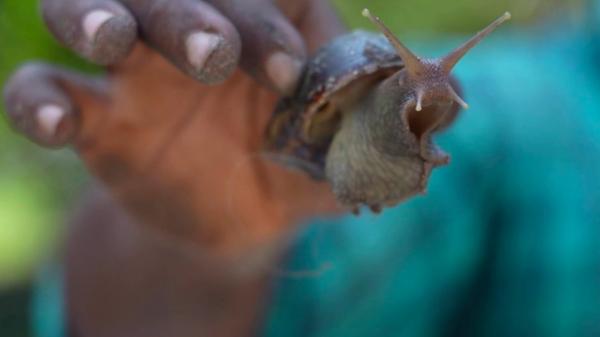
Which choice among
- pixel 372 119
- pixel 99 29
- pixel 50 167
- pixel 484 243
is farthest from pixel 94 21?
pixel 50 167

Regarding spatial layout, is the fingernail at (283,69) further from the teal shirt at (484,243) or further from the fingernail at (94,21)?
the teal shirt at (484,243)

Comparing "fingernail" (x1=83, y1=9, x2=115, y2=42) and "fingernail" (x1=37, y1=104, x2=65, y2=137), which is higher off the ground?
"fingernail" (x1=83, y1=9, x2=115, y2=42)

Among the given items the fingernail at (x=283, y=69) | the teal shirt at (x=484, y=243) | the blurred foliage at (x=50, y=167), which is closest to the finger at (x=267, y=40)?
the fingernail at (x=283, y=69)

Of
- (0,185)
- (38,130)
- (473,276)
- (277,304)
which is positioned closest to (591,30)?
(473,276)

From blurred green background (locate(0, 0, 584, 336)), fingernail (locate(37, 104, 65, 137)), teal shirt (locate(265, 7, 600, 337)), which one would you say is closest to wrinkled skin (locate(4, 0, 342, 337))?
fingernail (locate(37, 104, 65, 137))

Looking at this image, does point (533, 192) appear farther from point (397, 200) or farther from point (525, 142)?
point (397, 200)

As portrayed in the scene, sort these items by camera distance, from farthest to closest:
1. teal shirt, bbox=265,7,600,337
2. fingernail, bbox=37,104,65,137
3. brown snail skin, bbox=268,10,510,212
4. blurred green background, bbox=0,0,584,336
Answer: blurred green background, bbox=0,0,584,336
teal shirt, bbox=265,7,600,337
fingernail, bbox=37,104,65,137
brown snail skin, bbox=268,10,510,212

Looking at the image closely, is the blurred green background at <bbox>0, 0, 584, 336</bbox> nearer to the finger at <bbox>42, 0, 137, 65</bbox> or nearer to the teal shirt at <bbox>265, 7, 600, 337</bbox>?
the teal shirt at <bbox>265, 7, 600, 337</bbox>
